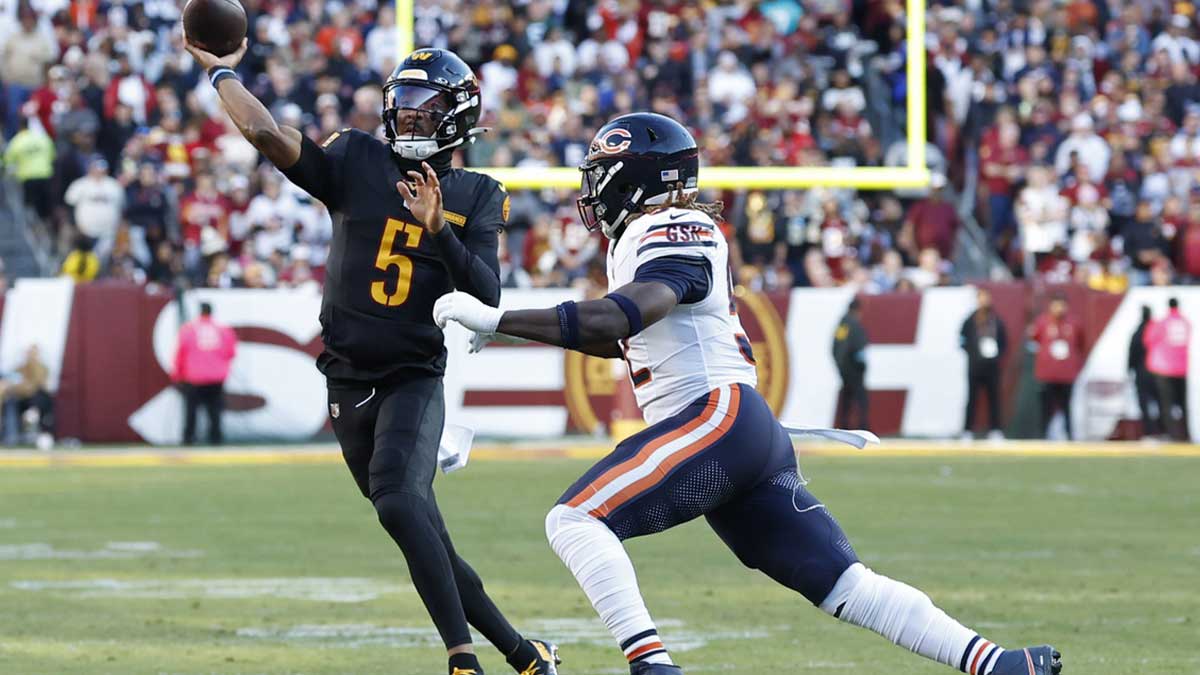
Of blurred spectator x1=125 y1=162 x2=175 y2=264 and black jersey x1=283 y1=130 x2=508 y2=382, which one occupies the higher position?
black jersey x1=283 y1=130 x2=508 y2=382

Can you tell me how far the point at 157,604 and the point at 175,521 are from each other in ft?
11.9

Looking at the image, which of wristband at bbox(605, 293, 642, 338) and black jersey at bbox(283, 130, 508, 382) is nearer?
wristband at bbox(605, 293, 642, 338)

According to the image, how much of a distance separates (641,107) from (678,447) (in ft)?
50.8

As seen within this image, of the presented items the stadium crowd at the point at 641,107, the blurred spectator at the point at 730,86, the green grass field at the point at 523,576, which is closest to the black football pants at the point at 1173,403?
the stadium crowd at the point at 641,107

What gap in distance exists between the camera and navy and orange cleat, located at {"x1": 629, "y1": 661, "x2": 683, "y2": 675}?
4.59 metres

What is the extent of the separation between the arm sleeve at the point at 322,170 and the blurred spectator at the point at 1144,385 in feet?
46.6

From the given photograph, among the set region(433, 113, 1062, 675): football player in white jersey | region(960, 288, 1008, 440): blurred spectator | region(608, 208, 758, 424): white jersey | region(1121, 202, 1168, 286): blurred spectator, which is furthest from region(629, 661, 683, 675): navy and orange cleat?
region(1121, 202, 1168, 286): blurred spectator

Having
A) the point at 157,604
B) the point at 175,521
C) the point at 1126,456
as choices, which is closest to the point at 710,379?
the point at 157,604

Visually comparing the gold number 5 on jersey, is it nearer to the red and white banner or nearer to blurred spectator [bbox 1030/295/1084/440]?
the red and white banner

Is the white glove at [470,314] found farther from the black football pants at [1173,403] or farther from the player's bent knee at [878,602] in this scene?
the black football pants at [1173,403]

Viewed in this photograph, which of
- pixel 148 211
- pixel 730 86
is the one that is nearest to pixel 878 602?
pixel 148 211

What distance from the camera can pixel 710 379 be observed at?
194 inches

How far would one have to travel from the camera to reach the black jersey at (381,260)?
5.63 metres

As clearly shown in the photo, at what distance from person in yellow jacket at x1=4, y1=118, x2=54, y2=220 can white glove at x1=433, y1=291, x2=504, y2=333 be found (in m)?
15.0
